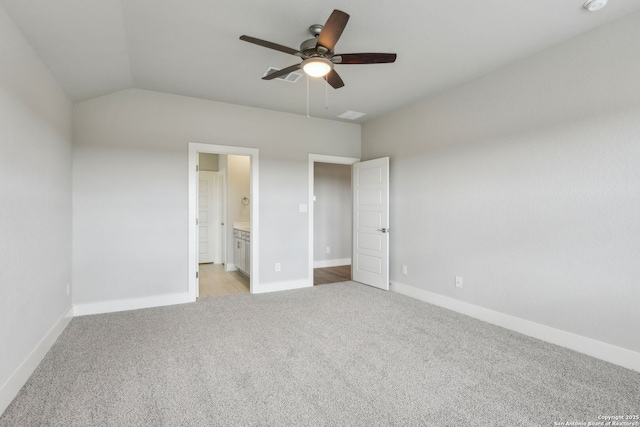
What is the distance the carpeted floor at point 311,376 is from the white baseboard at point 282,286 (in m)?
1.13

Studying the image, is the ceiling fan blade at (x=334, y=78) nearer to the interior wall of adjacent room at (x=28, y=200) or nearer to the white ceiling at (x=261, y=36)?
the white ceiling at (x=261, y=36)

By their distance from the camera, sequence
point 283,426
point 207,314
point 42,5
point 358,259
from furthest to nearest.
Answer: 1. point 358,259
2. point 207,314
3. point 42,5
4. point 283,426

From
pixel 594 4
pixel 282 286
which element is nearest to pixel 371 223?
pixel 282 286

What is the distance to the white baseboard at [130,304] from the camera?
3.67 m

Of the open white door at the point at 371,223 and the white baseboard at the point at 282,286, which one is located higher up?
the open white door at the point at 371,223

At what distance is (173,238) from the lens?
411 cm

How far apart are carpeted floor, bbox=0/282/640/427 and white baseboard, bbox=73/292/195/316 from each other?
0.17m

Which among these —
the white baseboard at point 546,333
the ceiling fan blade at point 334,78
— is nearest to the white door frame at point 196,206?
the ceiling fan blade at point 334,78

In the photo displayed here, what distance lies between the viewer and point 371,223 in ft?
16.5

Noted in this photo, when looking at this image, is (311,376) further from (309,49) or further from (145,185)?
(145,185)

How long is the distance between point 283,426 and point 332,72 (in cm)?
256

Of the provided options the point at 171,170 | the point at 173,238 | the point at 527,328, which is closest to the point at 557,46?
the point at 527,328

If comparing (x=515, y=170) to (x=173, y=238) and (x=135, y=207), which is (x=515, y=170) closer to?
(x=173, y=238)

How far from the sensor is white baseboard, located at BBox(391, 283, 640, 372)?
2477 mm
